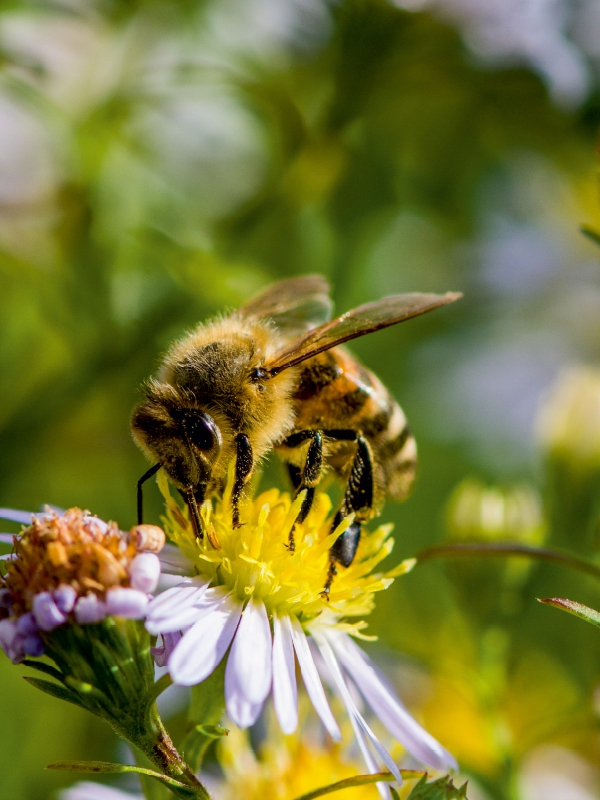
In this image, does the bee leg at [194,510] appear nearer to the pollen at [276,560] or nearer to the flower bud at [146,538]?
the pollen at [276,560]

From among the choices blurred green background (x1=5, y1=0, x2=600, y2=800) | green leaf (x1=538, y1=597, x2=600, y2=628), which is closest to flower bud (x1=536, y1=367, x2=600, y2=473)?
blurred green background (x1=5, y1=0, x2=600, y2=800)

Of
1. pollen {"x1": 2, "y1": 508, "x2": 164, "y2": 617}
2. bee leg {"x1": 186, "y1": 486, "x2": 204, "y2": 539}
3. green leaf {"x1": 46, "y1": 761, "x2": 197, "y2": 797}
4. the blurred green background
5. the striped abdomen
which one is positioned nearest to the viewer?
green leaf {"x1": 46, "y1": 761, "x2": 197, "y2": 797}

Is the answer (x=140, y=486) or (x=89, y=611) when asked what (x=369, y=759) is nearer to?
(x=89, y=611)

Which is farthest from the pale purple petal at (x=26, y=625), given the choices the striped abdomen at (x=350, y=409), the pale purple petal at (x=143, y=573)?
the striped abdomen at (x=350, y=409)

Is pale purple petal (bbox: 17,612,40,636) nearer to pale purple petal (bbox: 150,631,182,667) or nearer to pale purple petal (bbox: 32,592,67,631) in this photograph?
pale purple petal (bbox: 32,592,67,631)

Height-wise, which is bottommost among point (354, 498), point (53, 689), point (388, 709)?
point (388, 709)

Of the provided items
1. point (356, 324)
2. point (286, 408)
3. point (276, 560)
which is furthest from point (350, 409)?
point (276, 560)
